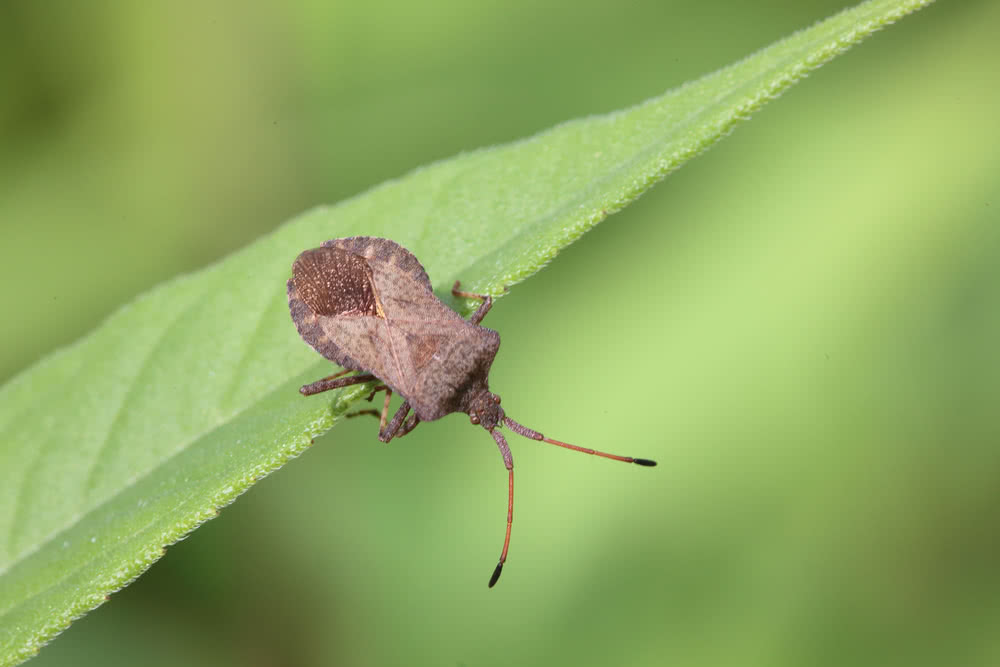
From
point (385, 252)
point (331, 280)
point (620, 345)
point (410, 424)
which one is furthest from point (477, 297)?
point (620, 345)

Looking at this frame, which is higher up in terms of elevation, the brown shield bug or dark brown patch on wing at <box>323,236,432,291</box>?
dark brown patch on wing at <box>323,236,432,291</box>

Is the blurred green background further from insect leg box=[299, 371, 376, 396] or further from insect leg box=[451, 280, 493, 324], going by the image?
insect leg box=[299, 371, 376, 396]

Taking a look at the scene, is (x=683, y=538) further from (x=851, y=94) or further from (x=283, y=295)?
(x=851, y=94)

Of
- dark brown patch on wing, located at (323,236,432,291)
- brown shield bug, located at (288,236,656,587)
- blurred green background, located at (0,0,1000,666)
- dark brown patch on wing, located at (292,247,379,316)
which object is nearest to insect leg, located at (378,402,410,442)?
brown shield bug, located at (288,236,656,587)

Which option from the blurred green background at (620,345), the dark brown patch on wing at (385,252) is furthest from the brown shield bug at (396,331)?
the blurred green background at (620,345)

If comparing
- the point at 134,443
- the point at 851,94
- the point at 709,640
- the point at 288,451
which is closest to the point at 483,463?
the point at 709,640

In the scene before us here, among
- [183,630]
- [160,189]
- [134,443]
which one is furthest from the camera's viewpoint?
[160,189]

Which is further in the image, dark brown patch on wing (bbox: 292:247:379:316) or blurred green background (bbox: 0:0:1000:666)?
blurred green background (bbox: 0:0:1000:666)
